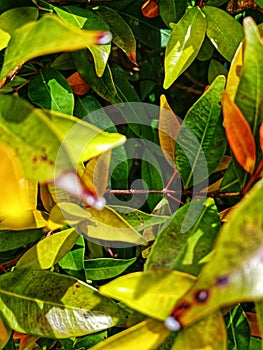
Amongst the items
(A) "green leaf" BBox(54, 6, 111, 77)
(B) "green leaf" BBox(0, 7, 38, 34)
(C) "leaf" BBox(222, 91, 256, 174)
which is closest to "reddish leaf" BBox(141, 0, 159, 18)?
(A) "green leaf" BBox(54, 6, 111, 77)

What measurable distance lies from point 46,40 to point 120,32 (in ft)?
1.53

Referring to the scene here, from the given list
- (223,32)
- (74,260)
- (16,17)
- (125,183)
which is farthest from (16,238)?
(223,32)

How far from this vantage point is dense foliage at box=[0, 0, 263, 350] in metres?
0.56

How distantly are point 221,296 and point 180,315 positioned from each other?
0.07 m

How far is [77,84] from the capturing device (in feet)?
3.50

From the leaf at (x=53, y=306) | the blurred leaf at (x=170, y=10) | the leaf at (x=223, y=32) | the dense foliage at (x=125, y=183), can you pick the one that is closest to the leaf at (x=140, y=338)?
the dense foliage at (x=125, y=183)

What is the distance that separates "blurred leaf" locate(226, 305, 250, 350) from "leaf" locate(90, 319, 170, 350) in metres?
0.20

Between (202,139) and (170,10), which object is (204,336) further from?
(170,10)

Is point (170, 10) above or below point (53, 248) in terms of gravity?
above

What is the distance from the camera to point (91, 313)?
747 mm

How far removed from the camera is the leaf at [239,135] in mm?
658

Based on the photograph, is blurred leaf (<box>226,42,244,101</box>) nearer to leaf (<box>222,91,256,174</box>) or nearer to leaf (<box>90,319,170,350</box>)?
leaf (<box>222,91,256,174</box>)

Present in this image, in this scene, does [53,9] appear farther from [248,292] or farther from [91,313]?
[248,292]

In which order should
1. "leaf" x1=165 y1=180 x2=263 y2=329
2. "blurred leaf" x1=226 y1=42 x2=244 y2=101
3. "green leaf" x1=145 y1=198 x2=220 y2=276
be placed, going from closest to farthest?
1. "leaf" x1=165 y1=180 x2=263 y2=329
2. "green leaf" x1=145 y1=198 x2=220 y2=276
3. "blurred leaf" x1=226 y1=42 x2=244 y2=101
